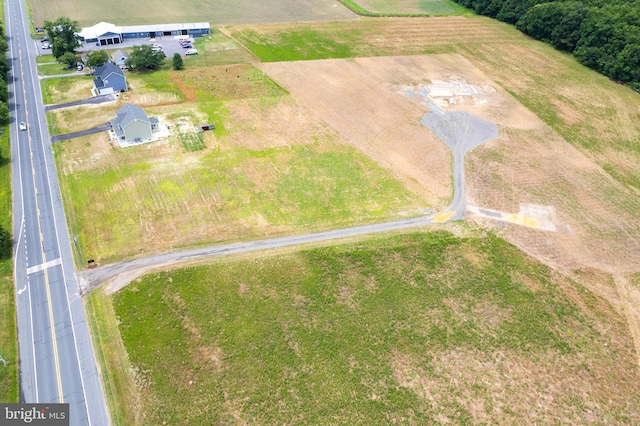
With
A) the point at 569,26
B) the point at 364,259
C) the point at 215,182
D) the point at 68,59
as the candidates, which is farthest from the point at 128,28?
the point at 569,26

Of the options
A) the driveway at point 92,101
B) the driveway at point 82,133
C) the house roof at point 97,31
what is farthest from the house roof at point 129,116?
the house roof at point 97,31

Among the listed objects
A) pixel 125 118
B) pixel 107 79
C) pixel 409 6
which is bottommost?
pixel 125 118

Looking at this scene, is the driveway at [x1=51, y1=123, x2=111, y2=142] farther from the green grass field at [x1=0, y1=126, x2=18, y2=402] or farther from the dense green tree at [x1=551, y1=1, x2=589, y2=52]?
the dense green tree at [x1=551, y1=1, x2=589, y2=52]

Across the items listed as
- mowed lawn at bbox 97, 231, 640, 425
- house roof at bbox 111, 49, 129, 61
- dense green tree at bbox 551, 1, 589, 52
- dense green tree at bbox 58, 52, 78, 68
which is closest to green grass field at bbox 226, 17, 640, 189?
dense green tree at bbox 551, 1, 589, 52

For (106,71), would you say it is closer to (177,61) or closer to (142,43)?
(177,61)

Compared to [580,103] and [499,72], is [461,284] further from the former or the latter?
[499,72]

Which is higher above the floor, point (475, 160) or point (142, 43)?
point (142, 43)
